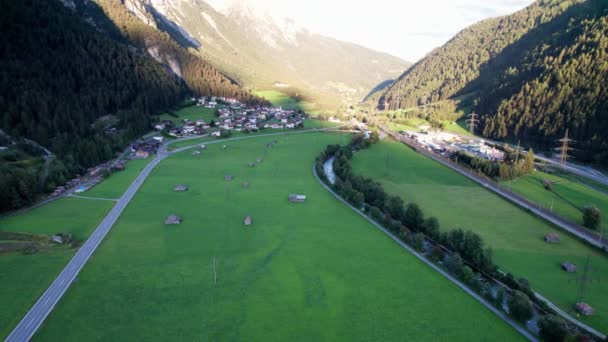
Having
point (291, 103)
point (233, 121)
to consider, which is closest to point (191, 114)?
point (233, 121)

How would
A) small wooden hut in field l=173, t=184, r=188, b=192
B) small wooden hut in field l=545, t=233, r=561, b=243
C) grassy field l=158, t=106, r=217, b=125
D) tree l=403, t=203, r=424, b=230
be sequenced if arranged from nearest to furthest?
small wooden hut in field l=545, t=233, r=561, b=243, tree l=403, t=203, r=424, b=230, small wooden hut in field l=173, t=184, r=188, b=192, grassy field l=158, t=106, r=217, b=125

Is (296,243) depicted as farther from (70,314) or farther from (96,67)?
(96,67)

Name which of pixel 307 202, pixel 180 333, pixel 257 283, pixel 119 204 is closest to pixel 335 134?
pixel 307 202

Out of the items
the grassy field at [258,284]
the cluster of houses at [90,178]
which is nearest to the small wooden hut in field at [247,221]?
the grassy field at [258,284]

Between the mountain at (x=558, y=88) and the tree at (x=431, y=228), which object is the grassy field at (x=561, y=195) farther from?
the tree at (x=431, y=228)

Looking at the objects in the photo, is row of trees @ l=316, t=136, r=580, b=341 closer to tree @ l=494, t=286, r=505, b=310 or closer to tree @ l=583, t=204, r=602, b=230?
tree @ l=494, t=286, r=505, b=310

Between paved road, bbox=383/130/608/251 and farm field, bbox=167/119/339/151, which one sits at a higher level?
farm field, bbox=167/119/339/151

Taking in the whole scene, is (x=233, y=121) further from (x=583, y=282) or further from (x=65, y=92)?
(x=583, y=282)

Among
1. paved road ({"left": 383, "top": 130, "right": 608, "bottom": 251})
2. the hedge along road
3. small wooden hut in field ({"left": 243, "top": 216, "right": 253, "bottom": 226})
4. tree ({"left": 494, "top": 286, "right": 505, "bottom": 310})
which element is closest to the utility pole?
paved road ({"left": 383, "top": 130, "right": 608, "bottom": 251})
